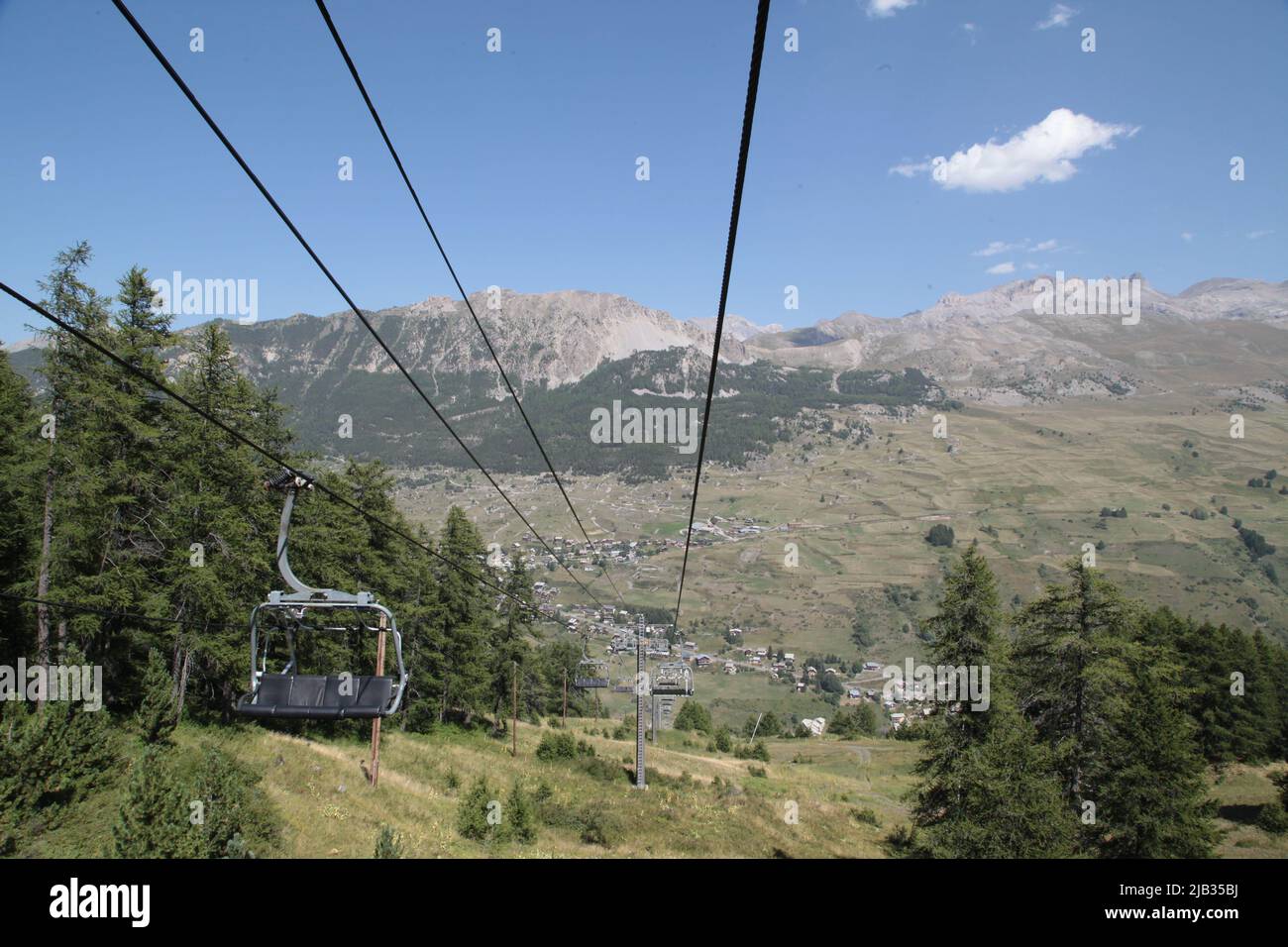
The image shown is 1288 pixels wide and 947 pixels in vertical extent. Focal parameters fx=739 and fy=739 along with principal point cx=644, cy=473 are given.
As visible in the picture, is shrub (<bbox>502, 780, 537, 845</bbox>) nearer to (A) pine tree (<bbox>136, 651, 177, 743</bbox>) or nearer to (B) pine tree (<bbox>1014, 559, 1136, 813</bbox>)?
(A) pine tree (<bbox>136, 651, 177, 743</bbox>)

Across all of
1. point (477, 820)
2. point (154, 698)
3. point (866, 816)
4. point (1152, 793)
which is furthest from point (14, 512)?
point (866, 816)

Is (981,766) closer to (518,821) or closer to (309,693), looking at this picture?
(518,821)

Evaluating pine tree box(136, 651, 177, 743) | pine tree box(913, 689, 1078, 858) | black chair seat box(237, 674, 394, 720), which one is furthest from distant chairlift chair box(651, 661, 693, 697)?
black chair seat box(237, 674, 394, 720)

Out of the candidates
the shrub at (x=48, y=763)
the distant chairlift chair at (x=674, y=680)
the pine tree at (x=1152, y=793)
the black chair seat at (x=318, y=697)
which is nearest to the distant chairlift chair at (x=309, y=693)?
the black chair seat at (x=318, y=697)

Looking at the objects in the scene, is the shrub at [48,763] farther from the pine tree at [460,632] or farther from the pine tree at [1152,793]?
the pine tree at [1152,793]

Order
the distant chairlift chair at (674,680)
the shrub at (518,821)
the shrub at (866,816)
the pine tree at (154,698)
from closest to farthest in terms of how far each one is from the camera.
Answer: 1. the pine tree at (154,698)
2. the shrub at (518,821)
3. the distant chairlift chair at (674,680)
4. the shrub at (866,816)

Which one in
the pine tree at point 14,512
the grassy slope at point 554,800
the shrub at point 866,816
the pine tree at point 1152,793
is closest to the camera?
the grassy slope at point 554,800
